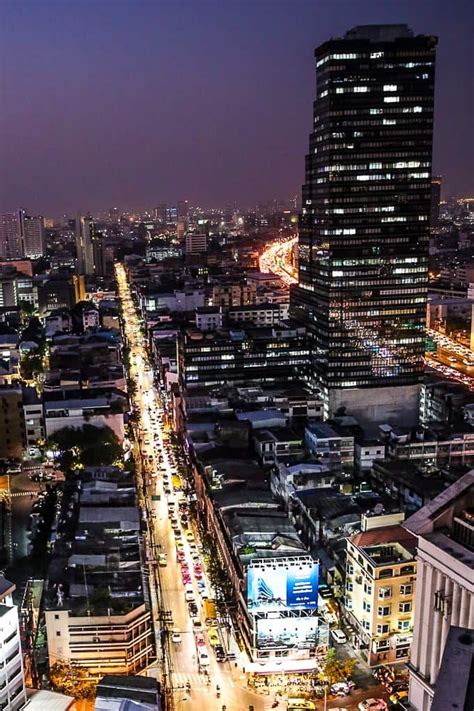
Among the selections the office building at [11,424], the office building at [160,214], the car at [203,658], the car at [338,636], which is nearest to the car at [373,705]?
the car at [338,636]

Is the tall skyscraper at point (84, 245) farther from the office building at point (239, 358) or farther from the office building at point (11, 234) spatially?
the office building at point (239, 358)

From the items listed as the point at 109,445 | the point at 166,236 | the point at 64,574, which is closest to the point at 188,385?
the point at 109,445

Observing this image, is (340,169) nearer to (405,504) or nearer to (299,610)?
(405,504)

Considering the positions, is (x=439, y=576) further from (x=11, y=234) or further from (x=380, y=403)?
(x=11, y=234)

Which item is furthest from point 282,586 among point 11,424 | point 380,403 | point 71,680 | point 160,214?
point 160,214

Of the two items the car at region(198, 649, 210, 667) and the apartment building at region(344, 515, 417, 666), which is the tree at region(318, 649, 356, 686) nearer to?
the apartment building at region(344, 515, 417, 666)

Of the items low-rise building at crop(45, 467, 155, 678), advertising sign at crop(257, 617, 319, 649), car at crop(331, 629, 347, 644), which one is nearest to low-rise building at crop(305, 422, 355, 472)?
low-rise building at crop(45, 467, 155, 678)

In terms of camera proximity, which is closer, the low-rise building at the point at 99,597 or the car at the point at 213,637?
the low-rise building at the point at 99,597
